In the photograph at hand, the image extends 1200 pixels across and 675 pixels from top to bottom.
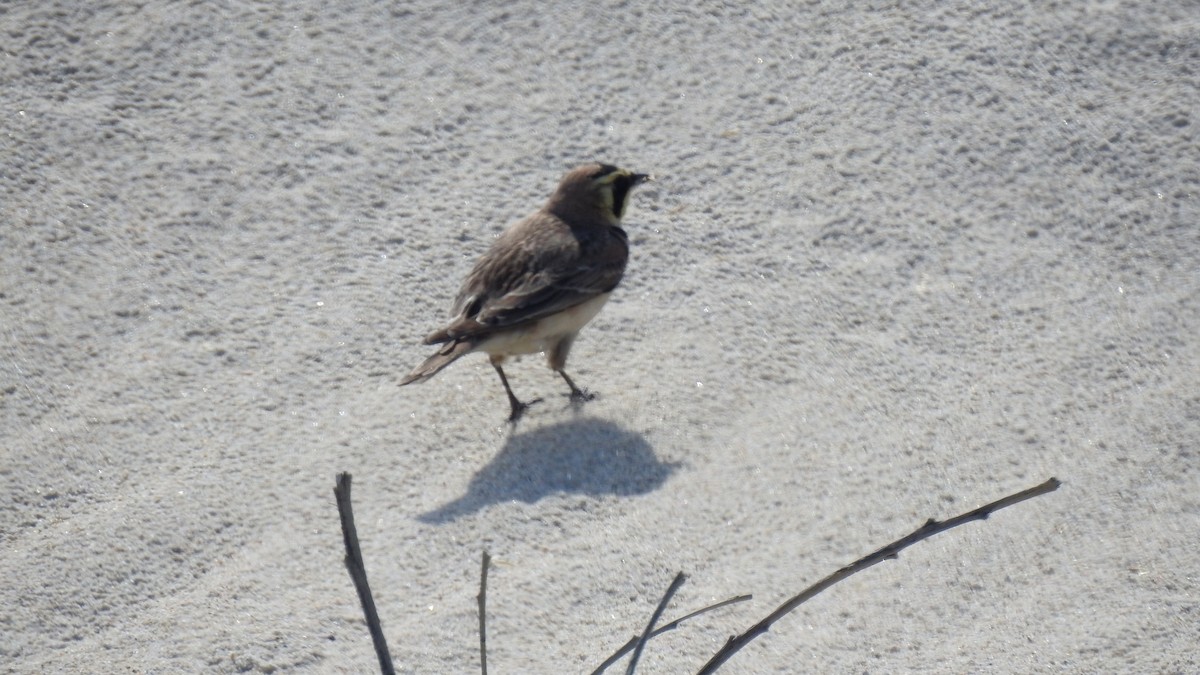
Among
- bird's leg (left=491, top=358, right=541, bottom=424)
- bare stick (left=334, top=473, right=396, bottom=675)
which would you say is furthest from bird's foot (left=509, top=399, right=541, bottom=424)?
bare stick (left=334, top=473, right=396, bottom=675)

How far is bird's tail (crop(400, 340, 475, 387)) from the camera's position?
15.9 ft

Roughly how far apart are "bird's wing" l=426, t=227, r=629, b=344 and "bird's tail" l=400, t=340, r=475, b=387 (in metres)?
0.05

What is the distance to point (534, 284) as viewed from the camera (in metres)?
5.23

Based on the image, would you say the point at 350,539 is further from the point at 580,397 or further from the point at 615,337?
the point at 615,337

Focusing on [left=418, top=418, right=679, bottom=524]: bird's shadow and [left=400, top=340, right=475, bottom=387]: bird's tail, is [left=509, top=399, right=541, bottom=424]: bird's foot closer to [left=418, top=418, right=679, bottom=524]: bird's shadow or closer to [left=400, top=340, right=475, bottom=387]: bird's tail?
[left=418, top=418, right=679, bottom=524]: bird's shadow

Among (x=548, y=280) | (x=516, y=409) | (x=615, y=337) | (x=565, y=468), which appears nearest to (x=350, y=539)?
(x=565, y=468)

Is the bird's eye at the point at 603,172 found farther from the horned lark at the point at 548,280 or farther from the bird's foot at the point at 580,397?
the bird's foot at the point at 580,397

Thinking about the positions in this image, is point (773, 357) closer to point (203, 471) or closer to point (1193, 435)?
point (1193, 435)

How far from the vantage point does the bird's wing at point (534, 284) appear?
16.6 ft

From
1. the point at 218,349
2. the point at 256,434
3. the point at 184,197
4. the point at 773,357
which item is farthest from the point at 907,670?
the point at 184,197

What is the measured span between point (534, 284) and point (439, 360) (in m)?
0.54

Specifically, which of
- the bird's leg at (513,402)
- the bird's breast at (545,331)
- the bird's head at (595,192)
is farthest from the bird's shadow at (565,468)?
the bird's head at (595,192)

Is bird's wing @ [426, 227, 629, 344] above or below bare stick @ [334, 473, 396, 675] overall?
below

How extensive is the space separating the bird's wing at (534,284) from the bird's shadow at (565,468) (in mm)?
422
